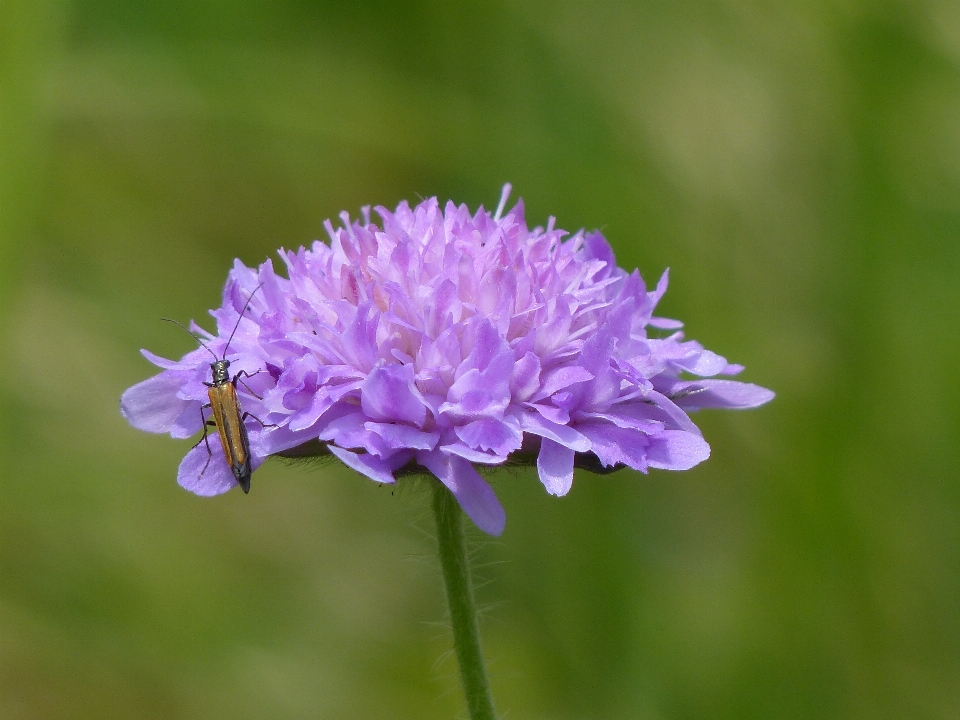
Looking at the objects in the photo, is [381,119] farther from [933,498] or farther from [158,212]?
[933,498]

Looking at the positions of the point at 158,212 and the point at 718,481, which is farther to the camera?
the point at 158,212

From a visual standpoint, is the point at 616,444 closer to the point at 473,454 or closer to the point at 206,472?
the point at 473,454

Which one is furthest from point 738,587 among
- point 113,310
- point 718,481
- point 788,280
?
point 113,310


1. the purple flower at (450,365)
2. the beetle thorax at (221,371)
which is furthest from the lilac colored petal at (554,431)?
the beetle thorax at (221,371)

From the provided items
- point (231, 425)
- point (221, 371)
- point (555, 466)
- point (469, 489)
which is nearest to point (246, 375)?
point (221, 371)

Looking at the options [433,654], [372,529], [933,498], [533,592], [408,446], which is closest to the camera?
[408,446]
